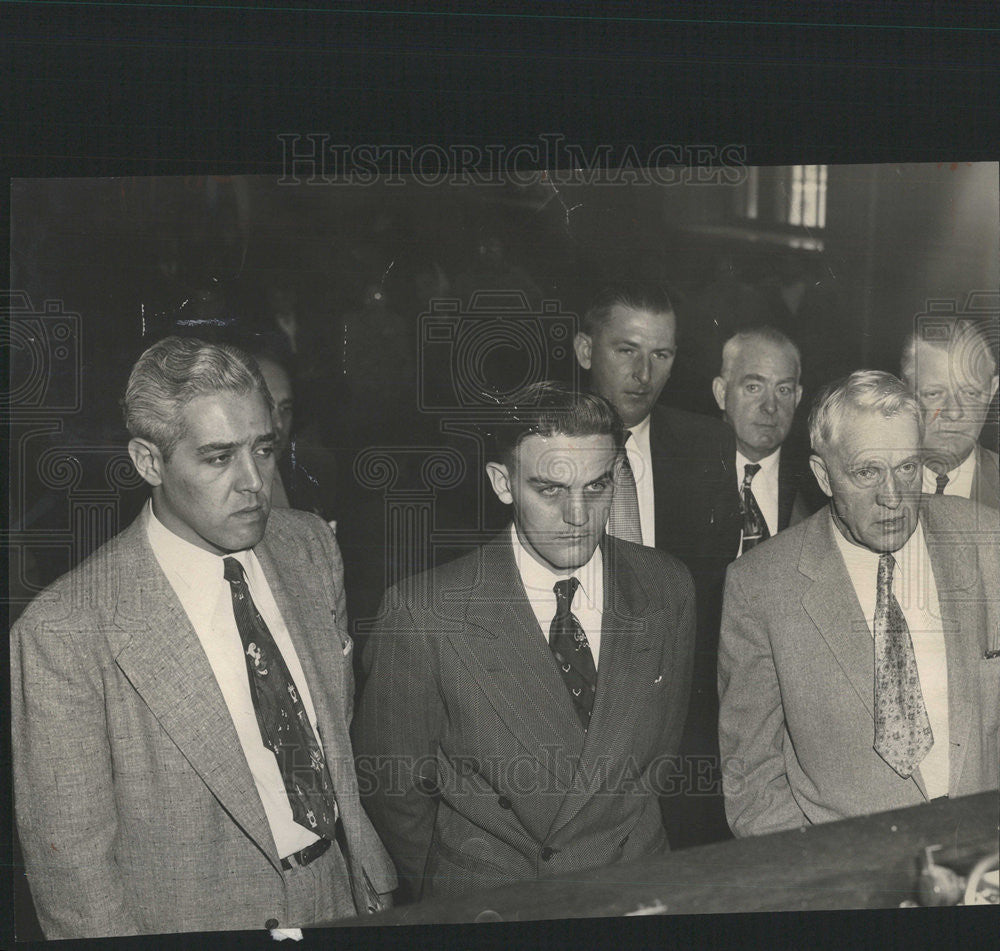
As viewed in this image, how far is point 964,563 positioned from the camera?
277 cm

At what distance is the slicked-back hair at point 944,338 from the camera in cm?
271

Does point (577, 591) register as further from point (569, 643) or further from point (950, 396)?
point (950, 396)

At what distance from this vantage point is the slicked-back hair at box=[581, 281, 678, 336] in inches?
104

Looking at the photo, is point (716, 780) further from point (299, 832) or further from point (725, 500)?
point (299, 832)

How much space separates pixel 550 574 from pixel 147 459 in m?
0.94

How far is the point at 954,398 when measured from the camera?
8.96 feet

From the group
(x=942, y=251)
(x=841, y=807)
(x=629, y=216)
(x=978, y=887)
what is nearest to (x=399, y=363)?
(x=629, y=216)

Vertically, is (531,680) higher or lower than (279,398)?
lower

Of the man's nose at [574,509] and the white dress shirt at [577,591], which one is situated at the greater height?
the man's nose at [574,509]

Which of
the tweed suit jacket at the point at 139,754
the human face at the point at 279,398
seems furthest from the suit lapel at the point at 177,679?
the human face at the point at 279,398

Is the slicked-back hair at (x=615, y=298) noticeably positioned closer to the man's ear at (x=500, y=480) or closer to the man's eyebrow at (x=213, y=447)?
the man's ear at (x=500, y=480)

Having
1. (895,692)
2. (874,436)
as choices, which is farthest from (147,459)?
(895,692)

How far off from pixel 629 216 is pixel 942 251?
29.1 inches

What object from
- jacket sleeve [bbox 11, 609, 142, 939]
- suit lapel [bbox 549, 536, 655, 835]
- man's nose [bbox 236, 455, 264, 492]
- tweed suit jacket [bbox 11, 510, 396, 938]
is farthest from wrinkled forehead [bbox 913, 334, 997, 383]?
jacket sleeve [bbox 11, 609, 142, 939]
